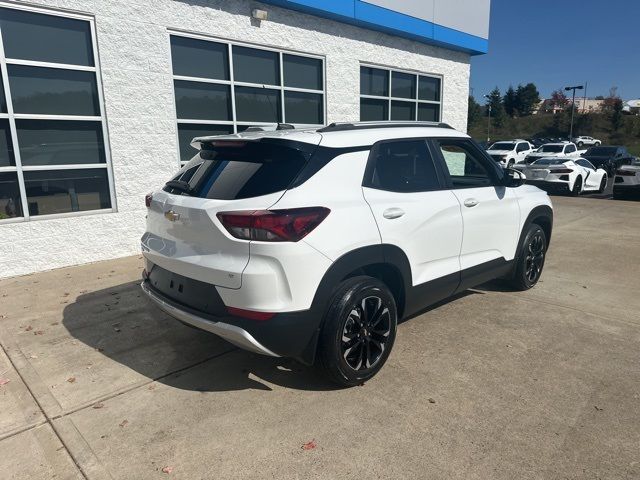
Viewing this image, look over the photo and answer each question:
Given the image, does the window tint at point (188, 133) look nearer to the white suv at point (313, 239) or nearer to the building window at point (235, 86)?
the building window at point (235, 86)

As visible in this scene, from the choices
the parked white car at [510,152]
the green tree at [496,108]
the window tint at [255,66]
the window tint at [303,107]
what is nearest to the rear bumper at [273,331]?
the window tint at [255,66]

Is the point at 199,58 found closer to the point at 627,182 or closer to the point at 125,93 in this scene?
the point at 125,93

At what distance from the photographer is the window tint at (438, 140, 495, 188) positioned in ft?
14.1

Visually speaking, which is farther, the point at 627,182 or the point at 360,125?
the point at 627,182

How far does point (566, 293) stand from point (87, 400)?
16.2 feet

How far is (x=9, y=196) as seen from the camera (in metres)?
6.18

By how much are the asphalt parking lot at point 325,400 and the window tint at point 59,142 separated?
221cm

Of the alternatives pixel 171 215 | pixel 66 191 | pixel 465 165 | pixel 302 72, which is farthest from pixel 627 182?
pixel 171 215

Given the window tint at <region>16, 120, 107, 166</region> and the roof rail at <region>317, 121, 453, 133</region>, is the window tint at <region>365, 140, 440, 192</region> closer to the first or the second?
the roof rail at <region>317, 121, 453, 133</region>

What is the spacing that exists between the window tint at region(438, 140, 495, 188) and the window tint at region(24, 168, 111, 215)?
4.97m

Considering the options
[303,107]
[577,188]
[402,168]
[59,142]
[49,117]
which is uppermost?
[303,107]

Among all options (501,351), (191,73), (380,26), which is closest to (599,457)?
(501,351)

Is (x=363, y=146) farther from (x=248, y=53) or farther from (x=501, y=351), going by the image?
(x=248, y=53)

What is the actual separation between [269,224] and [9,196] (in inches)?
196
